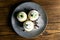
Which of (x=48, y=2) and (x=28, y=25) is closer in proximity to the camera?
(x=28, y=25)

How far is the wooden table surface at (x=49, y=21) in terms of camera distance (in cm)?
107

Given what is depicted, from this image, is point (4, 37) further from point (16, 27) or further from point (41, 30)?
point (41, 30)

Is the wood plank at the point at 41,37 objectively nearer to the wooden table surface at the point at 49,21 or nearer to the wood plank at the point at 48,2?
the wooden table surface at the point at 49,21

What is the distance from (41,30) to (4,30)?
0.23 metres

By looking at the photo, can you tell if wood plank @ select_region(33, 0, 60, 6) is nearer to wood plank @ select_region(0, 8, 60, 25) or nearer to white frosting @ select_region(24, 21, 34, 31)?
wood plank @ select_region(0, 8, 60, 25)

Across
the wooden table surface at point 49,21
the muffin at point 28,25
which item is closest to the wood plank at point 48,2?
the wooden table surface at point 49,21

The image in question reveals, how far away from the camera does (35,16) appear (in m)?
1.03

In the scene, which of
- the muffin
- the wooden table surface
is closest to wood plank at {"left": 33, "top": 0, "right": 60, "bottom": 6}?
the wooden table surface

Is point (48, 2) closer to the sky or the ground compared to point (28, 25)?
closer to the sky

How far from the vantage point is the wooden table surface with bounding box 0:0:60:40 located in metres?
1.07

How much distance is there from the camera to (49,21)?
1099mm

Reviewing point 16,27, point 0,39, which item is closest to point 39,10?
point 16,27

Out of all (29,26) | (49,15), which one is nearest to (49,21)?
(49,15)

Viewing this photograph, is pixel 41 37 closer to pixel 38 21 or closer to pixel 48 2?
pixel 38 21
